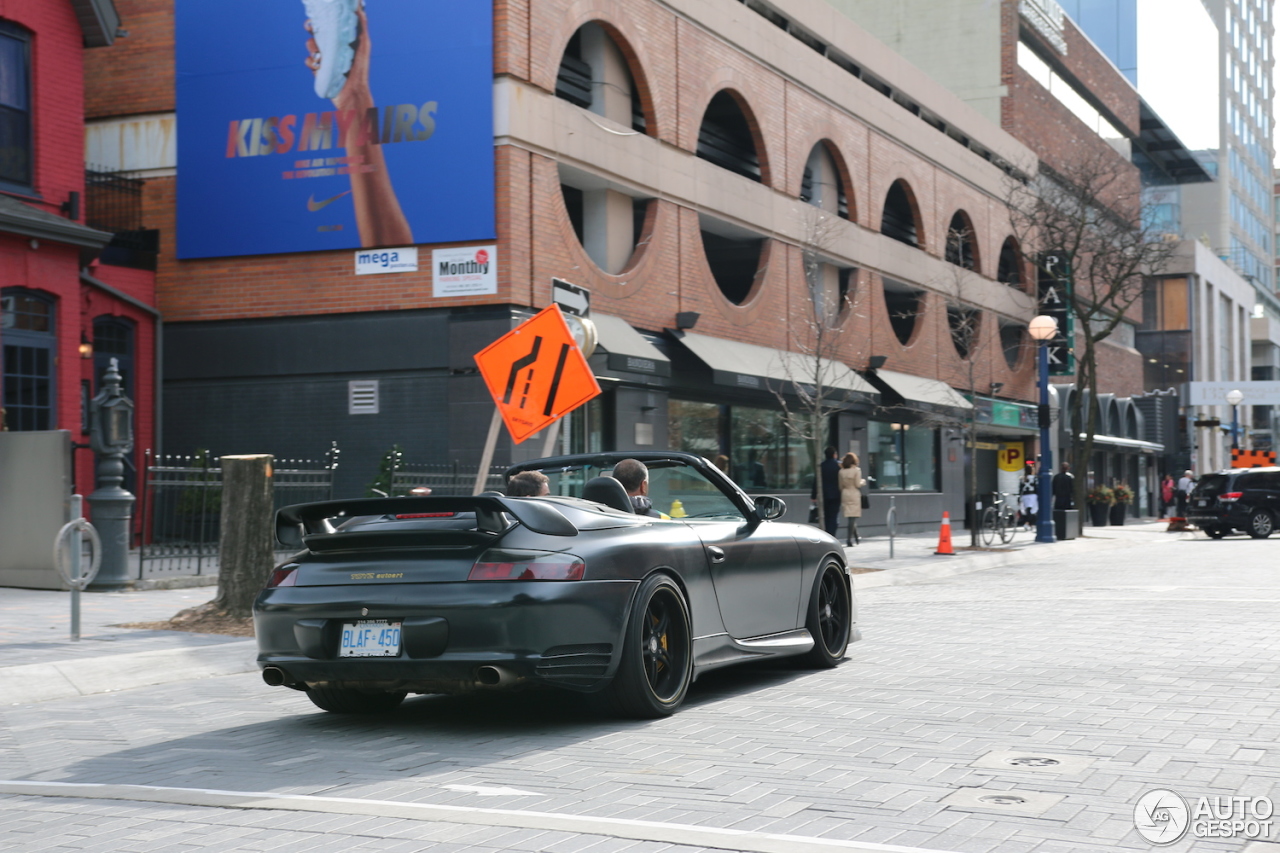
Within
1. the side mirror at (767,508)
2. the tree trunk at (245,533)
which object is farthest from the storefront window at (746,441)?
the side mirror at (767,508)

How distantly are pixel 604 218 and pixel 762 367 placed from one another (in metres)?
5.09

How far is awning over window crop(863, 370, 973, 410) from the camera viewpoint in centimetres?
3284

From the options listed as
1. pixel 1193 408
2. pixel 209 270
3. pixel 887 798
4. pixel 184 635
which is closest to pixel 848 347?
pixel 209 270

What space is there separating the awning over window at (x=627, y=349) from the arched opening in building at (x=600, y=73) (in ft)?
12.4

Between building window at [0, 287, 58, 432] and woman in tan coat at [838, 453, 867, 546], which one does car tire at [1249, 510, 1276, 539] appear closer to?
woman in tan coat at [838, 453, 867, 546]

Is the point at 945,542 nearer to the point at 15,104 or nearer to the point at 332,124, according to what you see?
the point at 332,124

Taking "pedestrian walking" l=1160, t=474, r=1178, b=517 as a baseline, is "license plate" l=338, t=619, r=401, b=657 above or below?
above

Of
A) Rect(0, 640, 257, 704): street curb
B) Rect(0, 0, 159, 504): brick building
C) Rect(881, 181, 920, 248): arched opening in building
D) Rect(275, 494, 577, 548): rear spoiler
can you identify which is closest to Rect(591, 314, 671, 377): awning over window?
Rect(0, 0, 159, 504): brick building

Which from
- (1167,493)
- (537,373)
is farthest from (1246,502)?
(537,373)

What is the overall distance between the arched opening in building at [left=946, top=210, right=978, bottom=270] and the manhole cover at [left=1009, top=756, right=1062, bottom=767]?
34.3 meters

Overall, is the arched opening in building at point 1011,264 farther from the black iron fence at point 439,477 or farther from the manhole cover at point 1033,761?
the manhole cover at point 1033,761

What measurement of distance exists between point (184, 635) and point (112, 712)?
9.24 feet

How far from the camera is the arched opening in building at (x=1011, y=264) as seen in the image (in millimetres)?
45125

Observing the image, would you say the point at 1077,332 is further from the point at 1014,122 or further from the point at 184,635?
the point at 184,635
